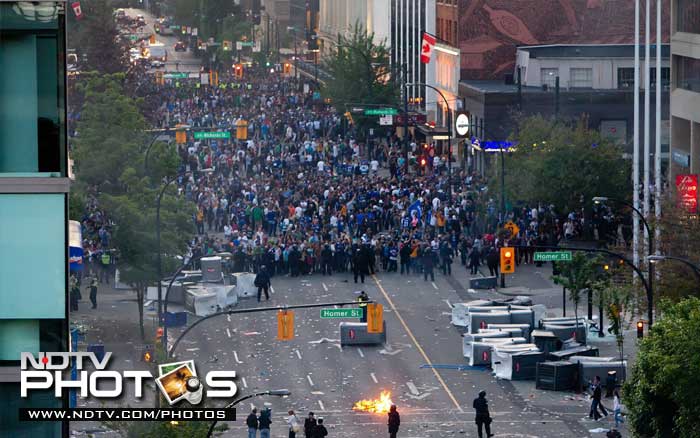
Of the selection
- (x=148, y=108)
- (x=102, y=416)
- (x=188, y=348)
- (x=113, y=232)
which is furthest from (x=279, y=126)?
(x=102, y=416)

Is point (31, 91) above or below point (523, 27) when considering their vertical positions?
below

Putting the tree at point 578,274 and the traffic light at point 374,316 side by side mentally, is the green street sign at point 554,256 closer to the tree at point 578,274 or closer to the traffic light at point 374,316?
the tree at point 578,274

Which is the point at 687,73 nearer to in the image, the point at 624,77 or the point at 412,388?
the point at 624,77

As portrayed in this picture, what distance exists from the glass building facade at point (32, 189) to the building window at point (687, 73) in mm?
55605

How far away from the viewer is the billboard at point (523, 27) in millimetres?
96625

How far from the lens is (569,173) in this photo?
6906cm

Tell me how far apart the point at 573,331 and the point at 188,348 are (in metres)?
11.5

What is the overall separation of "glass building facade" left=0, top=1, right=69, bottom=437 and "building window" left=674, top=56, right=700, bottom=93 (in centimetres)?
5561

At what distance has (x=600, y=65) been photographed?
92625mm

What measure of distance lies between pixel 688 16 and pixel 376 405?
31.1 metres

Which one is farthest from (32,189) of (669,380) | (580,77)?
(580,77)

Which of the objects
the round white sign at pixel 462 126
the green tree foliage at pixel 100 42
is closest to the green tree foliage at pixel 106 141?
the round white sign at pixel 462 126

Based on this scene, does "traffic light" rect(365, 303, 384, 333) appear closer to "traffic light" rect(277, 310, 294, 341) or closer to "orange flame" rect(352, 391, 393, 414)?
"traffic light" rect(277, 310, 294, 341)

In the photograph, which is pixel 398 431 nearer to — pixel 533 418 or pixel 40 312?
pixel 533 418
